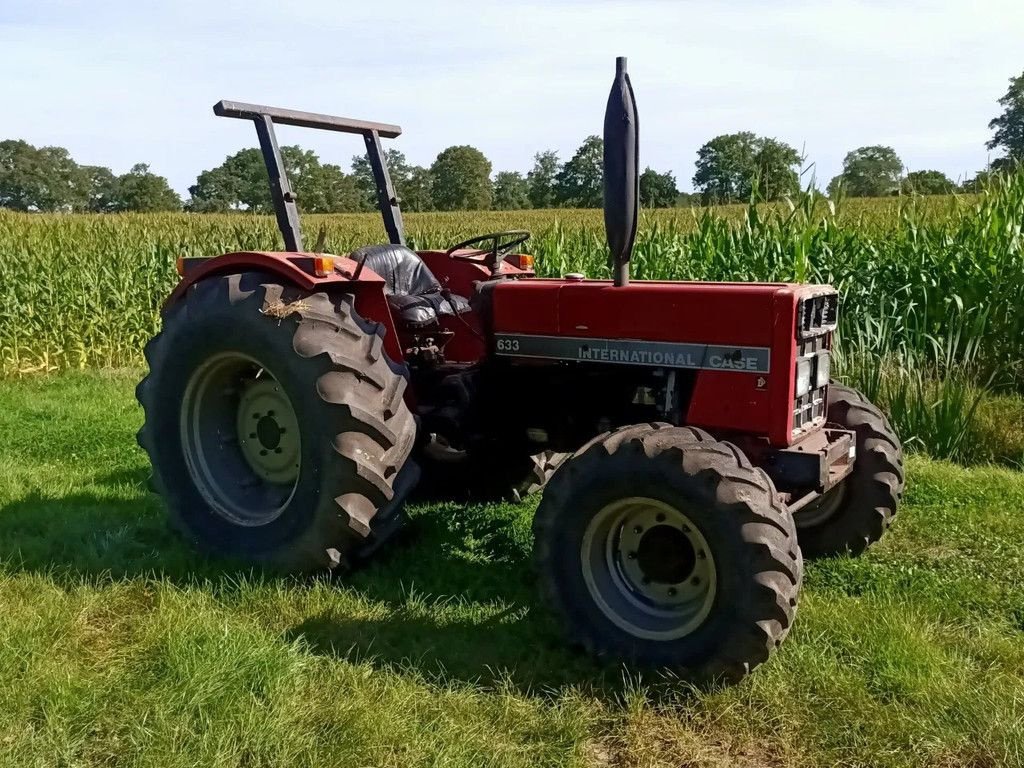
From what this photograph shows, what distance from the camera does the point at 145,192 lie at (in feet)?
201

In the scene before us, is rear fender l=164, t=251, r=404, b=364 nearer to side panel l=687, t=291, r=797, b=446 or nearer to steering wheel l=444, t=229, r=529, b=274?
steering wheel l=444, t=229, r=529, b=274

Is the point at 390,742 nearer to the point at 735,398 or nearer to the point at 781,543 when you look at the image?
the point at 781,543

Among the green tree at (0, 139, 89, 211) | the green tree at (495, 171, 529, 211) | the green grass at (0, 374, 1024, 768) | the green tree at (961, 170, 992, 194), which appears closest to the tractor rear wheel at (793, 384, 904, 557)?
the green grass at (0, 374, 1024, 768)

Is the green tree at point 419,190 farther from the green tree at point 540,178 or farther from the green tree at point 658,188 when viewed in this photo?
the green tree at point 658,188

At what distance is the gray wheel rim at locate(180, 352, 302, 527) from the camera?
422cm

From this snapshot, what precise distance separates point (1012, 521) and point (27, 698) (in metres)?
4.50

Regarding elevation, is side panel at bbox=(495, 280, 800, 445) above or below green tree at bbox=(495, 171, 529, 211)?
below

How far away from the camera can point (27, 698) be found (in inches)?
114

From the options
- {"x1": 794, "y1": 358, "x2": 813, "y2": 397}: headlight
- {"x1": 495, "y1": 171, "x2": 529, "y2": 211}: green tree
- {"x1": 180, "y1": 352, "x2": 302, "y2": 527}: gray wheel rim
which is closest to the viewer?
{"x1": 794, "y1": 358, "x2": 813, "y2": 397}: headlight

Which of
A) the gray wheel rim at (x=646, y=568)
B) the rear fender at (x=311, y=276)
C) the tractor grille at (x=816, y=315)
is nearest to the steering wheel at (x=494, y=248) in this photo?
the rear fender at (x=311, y=276)

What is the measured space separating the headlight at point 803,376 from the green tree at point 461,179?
Answer: 4433 centimetres

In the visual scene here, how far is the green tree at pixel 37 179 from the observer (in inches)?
2613

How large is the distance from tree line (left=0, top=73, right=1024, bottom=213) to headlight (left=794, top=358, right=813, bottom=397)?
1082 millimetres

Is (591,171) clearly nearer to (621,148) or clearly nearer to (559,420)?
(559,420)
